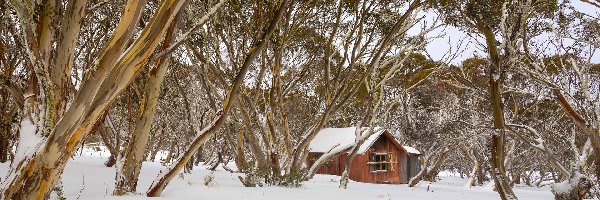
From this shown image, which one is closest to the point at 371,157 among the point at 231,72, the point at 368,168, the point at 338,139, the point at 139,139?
the point at 368,168

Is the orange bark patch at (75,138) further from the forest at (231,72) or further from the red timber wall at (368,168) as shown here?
the red timber wall at (368,168)

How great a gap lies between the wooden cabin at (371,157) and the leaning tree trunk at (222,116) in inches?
776

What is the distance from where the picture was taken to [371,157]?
88.0 feet

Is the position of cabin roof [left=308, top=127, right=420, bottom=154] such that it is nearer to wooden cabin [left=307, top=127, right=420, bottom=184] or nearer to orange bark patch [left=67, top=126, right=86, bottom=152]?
wooden cabin [left=307, top=127, right=420, bottom=184]

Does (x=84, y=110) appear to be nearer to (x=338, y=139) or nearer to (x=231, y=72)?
(x=231, y=72)

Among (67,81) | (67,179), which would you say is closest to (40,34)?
(67,81)

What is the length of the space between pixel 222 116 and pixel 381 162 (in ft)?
75.4

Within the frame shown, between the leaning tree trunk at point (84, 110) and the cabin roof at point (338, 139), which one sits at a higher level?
the cabin roof at point (338, 139)

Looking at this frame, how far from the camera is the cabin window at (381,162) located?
26766 millimetres

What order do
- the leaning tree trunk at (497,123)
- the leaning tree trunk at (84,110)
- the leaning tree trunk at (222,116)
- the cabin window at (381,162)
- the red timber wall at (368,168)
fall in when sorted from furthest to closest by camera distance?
the cabin window at (381,162) < the red timber wall at (368,168) < the leaning tree trunk at (497,123) < the leaning tree trunk at (222,116) < the leaning tree trunk at (84,110)

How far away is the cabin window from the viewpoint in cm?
2677

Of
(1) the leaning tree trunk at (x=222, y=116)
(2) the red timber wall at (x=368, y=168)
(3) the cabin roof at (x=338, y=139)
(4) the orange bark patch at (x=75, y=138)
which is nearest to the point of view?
(4) the orange bark patch at (x=75, y=138)

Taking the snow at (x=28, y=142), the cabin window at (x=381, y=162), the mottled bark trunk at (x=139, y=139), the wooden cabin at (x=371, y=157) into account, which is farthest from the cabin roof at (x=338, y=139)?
the snow at (x=28, y=142)

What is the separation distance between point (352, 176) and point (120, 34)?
23.5 m
